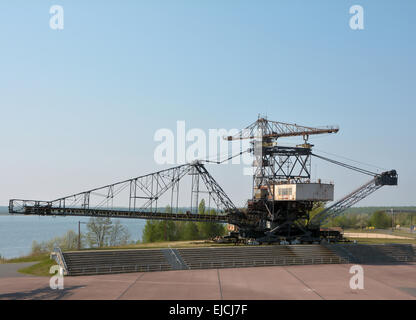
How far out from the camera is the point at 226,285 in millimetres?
35938

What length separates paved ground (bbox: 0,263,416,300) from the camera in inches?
1254

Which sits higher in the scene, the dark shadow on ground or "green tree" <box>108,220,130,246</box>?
the dark shadow on ground

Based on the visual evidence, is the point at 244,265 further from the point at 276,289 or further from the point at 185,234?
the point at 185,234

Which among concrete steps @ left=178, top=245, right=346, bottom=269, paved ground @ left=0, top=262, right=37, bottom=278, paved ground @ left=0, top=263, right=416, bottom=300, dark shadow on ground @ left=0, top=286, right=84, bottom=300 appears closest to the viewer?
dark shadow on ground @ left=0, top=286, right=84, bottom=300

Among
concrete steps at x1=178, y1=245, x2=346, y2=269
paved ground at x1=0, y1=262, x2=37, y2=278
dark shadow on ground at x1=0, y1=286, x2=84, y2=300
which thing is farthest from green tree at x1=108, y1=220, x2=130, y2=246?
dark shadow on ground at x1=0, y1=286, x2=84, y2=300

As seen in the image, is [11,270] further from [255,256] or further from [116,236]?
[116,236]

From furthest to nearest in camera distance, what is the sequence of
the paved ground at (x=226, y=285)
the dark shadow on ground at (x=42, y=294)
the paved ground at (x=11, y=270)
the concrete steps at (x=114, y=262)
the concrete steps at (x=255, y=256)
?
the concrete steps at (x=255, y=256), the concrete steps at (x=114, y=262), the paved ground at (x=11, y=270), the paved ground at (x=226, y=285), the dark shadow on ground at (x=42, y=294)

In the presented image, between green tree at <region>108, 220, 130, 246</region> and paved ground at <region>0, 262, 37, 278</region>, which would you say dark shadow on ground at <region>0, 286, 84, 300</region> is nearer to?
paved ground at <region>0, 262, 37, 278</region>

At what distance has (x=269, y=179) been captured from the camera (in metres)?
65.6

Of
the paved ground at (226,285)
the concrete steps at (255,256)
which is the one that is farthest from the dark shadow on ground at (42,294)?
the concrete steps at (255,256)

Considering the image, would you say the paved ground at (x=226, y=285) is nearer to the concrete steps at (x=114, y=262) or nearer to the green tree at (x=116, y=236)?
the concrete steps at (x=114, y=262)

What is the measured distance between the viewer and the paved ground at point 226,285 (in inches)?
1254

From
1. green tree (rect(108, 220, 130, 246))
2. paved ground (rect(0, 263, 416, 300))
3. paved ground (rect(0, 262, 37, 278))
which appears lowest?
green tree (rect(108, 220, 130, 246))
